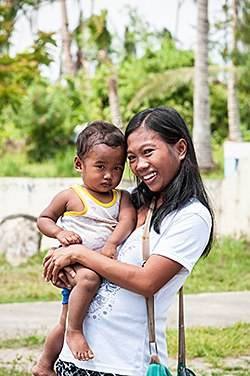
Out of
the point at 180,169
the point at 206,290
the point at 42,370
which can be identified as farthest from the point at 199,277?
the point at 180,169

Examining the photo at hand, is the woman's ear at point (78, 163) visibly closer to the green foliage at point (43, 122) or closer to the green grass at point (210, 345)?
the green grass at point (210, 345)

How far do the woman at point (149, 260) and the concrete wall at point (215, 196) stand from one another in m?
6.92

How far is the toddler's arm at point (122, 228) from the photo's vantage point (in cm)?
225

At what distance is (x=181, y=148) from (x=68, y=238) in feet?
2.08

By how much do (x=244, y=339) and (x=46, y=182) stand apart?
602 centimetres

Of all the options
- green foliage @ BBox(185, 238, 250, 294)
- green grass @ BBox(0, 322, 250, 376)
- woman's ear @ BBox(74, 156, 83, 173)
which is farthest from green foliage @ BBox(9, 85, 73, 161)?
woman's ear @ BBox(74, 156, 83, 173)

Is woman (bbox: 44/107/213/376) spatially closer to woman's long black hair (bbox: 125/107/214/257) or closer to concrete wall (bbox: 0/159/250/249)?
woman's long black hair (bbox: 125/107/214/257)

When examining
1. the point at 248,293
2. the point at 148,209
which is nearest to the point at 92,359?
the point at 148,209

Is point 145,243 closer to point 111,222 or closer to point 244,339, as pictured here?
point 111,222

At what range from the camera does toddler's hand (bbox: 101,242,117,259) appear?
2230mm

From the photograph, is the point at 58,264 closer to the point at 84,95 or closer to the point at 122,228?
the point at 122,228

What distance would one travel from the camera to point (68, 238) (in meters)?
2.29

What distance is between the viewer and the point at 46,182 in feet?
33.3

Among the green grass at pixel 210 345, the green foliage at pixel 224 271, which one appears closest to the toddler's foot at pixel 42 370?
the green grass at pixel 210 345
